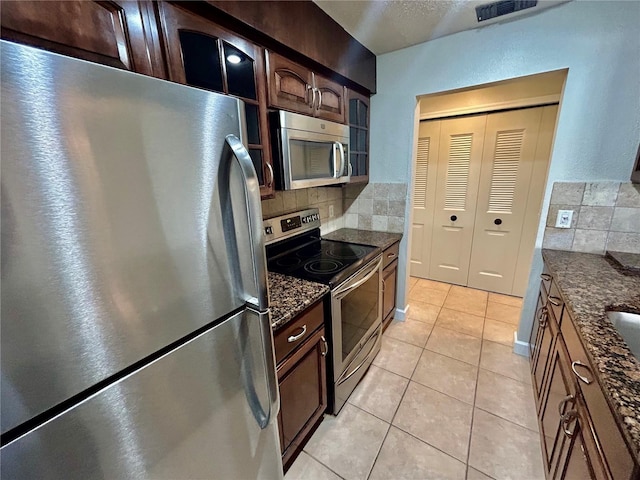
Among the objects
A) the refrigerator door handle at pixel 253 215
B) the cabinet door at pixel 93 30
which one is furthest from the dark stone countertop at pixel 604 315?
the cabinet door at pixel 93 30

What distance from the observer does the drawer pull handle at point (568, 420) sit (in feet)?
3.01

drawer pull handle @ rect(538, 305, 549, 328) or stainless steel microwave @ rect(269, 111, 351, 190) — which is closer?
stainless steel microwave @ rect(269, 111, 351, 190)

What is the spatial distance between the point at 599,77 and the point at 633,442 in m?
1.92

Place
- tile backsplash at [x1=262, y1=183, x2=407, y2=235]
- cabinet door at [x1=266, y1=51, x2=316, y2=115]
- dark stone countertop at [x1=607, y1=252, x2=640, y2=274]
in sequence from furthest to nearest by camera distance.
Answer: tile backsplash at [x1=262, y1=183, x2=407, y2=235] → dark stone countertop at [x1=607, y1=252, x2=640, y2=274] → cabinet door at [x1=266, y1=51, x2=316, y2=115]

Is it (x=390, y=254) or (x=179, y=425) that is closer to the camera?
(x=179, y=425)

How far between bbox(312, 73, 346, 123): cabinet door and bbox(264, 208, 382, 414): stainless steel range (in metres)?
0.69

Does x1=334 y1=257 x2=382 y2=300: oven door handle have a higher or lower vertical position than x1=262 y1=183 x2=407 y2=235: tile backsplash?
lower

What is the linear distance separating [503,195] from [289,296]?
266 centimetres

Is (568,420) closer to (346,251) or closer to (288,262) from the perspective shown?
(346,251)

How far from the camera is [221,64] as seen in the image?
1100mm

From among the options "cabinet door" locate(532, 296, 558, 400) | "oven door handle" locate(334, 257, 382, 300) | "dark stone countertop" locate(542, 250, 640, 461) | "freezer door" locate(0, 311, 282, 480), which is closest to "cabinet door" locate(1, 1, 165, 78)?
"freezer door" locate(0, 311, 282, 480)

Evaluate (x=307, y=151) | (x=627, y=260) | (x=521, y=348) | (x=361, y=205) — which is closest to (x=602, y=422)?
(x=627, y=260)

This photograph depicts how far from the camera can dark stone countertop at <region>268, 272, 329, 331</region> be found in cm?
109

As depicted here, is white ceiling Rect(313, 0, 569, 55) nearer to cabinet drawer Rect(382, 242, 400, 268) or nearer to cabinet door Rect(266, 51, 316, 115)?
cabinet door Rect(266, 51, 316, 115)
